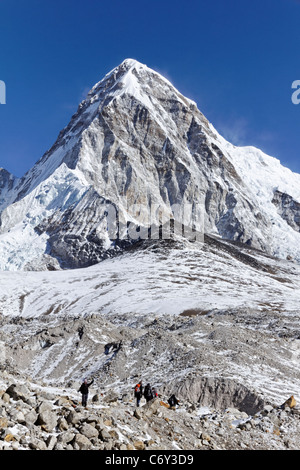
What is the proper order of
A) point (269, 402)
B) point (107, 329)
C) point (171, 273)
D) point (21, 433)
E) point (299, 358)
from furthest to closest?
point (171, 273)
point (107, 329)
point (299, 358)
point (269, 402)
point (21, 433)

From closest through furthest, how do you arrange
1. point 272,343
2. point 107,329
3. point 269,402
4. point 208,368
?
point 269,402
point 208,368
point 272,343
point 107,329

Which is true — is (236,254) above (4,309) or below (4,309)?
above

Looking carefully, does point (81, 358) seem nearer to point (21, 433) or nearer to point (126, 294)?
point (21, 433)

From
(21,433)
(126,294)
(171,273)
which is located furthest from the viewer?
(171,273)

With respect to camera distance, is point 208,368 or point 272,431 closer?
point 272,431
